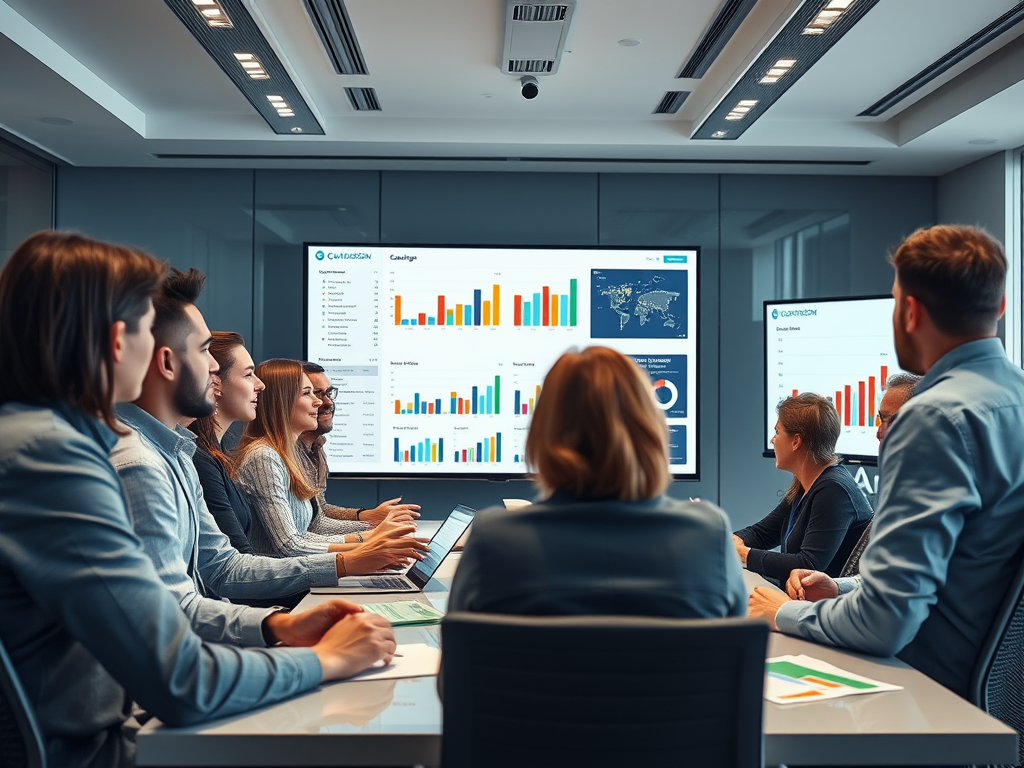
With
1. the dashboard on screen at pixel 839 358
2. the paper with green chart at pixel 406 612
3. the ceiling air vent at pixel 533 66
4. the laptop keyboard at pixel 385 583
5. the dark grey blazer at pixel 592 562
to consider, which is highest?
the ceiling air vent at pixel 533 66

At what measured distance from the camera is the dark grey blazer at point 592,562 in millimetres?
1231

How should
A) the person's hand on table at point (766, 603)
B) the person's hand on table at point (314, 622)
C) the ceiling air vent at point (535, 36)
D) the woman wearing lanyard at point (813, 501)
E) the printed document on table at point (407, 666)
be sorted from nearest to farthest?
A: 1. the printed document on table at point (407, 666)
2. the person's hand on table at point (314, 622)
3. the person's hand on table at point (766, 603)
4. the woman wearing lanyard at point (813, 501)
5. the ceiling air vent at point (535, 36)

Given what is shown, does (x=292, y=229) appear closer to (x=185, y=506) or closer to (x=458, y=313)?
(x=458, y=313)

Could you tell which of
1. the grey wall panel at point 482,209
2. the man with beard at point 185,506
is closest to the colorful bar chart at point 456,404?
the grey wall panel at point 482,209

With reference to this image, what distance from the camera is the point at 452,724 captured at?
3.83 ft

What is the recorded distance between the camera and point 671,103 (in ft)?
15.3

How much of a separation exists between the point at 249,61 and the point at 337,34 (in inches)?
16.9

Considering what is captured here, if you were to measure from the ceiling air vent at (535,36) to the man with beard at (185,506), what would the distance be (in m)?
1.93

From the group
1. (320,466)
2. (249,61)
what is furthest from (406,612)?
(249,61)

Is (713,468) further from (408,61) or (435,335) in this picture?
(408,61)

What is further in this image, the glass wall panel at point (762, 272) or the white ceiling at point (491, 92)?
the glass wall panel at point (762, 272)

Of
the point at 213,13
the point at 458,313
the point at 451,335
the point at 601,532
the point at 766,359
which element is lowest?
the point at 601,532

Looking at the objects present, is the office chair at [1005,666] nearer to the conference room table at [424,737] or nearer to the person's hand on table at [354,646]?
the conference room table at [424,737]

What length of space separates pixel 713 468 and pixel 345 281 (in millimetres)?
2593
